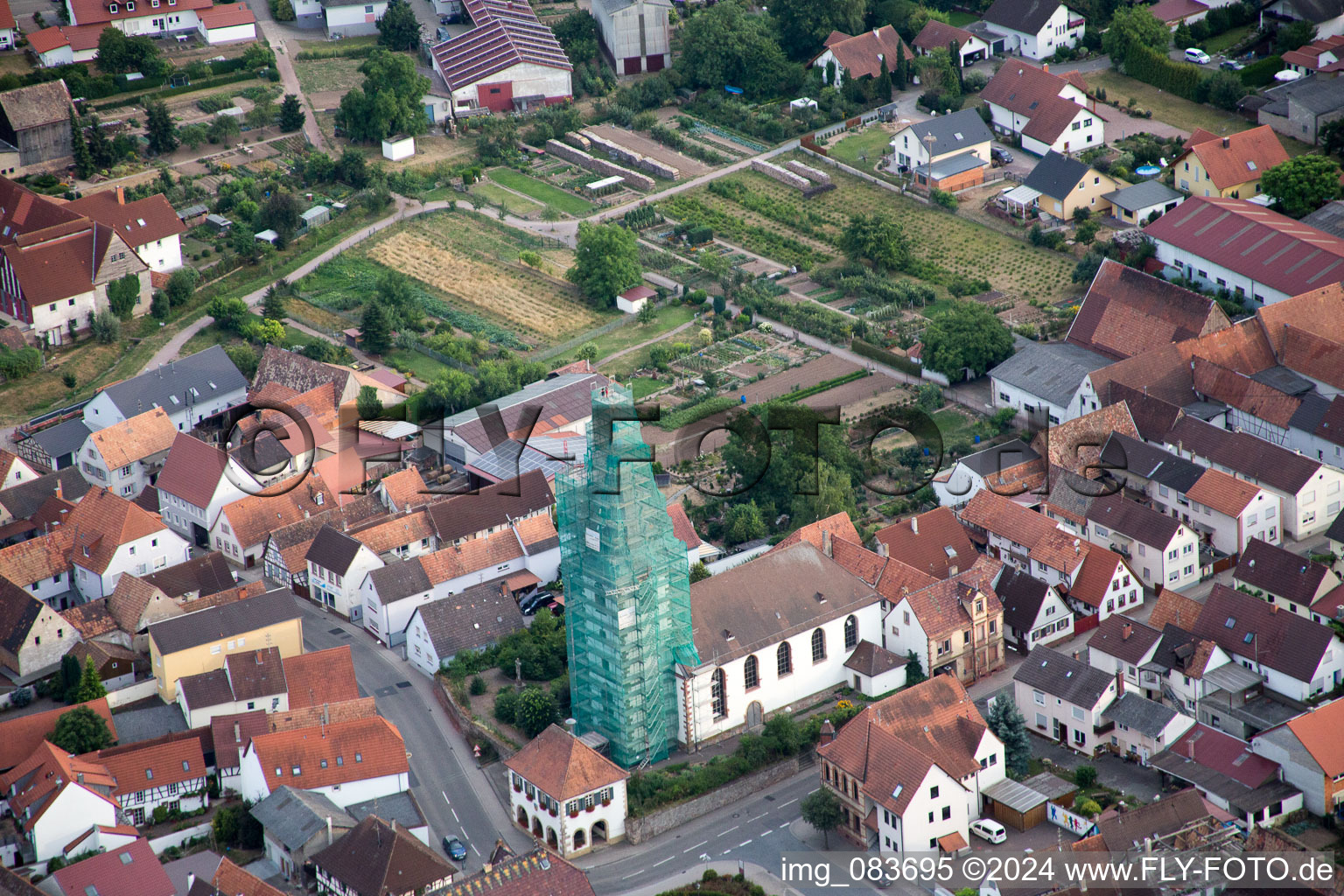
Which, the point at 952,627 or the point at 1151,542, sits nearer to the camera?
the point at 952,627

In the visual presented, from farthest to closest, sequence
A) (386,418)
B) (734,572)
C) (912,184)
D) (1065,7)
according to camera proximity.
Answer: (1065,7), (912,184), (386,418), (734,572)

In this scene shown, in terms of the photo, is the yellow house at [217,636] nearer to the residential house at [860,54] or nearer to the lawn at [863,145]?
the lawn at [863,145]

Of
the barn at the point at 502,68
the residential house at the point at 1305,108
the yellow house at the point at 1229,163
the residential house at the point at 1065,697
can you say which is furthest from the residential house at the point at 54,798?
the residential house at the point at 1305,108

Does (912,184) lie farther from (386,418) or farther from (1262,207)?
(386,418)

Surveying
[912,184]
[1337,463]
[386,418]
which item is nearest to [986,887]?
[1337,463]

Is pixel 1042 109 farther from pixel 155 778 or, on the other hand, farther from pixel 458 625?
pixel 155 778

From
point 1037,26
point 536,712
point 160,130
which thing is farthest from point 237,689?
point 1037,26
